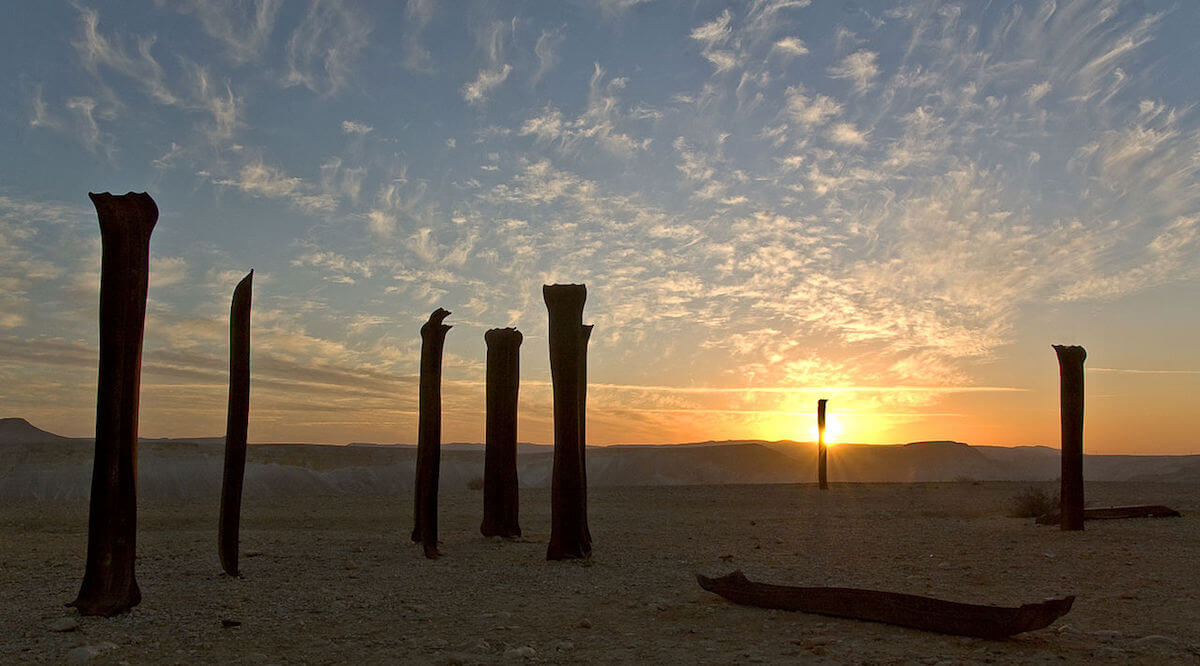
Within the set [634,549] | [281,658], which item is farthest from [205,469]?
[281,658]

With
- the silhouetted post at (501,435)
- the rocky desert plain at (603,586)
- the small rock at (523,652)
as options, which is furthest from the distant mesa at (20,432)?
the small rock at (523,652)

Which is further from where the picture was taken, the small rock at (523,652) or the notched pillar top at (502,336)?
the notched pillar top at (502,336)

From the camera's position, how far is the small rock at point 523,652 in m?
6.76

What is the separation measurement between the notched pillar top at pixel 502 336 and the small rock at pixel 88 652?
28.6 feet

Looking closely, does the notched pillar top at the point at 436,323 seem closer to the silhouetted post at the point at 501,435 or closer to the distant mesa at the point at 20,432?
the silhouetted post at the point at 501,435

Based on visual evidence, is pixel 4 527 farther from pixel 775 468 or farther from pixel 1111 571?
pixel 775 468

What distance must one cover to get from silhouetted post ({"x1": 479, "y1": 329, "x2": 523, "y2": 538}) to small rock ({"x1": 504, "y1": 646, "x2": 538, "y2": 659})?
810cm

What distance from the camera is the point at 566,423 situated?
12383 millimetres

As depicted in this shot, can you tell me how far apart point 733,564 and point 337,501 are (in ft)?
61.3

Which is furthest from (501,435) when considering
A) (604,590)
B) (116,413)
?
(116,413)

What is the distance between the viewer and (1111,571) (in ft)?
35.6

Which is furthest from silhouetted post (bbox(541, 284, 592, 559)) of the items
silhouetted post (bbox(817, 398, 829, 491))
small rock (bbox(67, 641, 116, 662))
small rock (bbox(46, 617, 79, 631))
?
silhouetted post (bbox(817, 398, 829, 491))

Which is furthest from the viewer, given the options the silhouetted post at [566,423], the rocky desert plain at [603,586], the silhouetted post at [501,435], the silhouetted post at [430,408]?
the silhouetted post at [501,435]

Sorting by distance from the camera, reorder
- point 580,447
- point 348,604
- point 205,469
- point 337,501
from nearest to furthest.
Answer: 1. point 348,604
2. point 580,447
3. point 337,501
4. point 205,469
